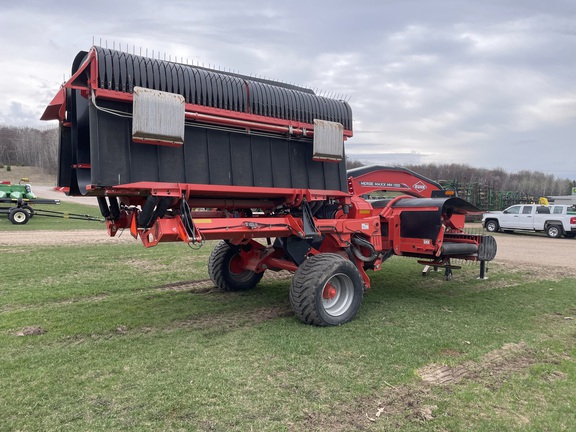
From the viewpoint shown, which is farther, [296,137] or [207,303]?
[207,303]

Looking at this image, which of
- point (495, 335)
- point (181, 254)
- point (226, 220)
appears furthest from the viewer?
point (181, 254)

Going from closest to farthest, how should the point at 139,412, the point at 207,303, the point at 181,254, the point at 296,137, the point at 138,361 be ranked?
the point at 139,412 < the point at 138,361 < the point at 296,137 < the point at 207,303 < the point at 181,254

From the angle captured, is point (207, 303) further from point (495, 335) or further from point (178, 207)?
point (495, 335)

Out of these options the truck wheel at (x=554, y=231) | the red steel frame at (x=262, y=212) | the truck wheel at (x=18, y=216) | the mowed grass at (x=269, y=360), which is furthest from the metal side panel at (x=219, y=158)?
the truck wheel at (x=554, y=231)

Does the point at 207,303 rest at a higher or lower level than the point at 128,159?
lower

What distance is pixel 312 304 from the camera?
5.62m

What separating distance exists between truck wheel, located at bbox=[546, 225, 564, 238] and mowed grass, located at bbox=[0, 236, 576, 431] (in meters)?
16.4

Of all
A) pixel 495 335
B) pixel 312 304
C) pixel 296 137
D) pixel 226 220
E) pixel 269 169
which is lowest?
pixel 495 335

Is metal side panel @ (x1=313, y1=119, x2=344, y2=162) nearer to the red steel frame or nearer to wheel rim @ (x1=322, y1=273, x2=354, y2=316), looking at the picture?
the red steel frame

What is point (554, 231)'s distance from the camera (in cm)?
2270

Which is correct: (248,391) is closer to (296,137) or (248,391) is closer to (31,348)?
(31,348)

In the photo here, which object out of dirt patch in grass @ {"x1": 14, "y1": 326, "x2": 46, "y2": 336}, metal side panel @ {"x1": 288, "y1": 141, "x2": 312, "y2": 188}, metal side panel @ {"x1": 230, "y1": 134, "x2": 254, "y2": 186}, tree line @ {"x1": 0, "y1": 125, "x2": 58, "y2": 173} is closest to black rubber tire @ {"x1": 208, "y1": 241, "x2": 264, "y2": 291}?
metal side panel @ {"x1": 288, "y1": 141, "x2": 312, "y2": 188}

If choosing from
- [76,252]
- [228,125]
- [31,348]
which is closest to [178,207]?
[228,125]

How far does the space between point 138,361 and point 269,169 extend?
2.73 meters
